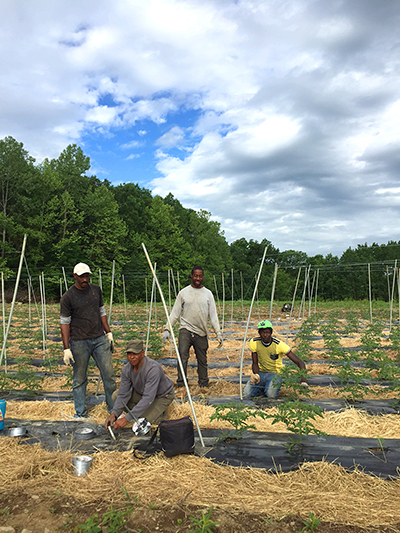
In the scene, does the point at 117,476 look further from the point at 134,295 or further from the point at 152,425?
the point at 134,295

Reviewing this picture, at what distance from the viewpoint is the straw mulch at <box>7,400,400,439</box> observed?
364 centimetres

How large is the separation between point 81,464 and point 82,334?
1538 millimetres

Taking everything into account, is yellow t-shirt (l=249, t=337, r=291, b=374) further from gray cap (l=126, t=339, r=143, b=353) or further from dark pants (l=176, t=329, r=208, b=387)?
gray cap (l=126, t=339, r=143, b=353)

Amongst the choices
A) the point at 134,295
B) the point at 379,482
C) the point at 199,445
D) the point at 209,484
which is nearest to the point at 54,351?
the point at 199,445

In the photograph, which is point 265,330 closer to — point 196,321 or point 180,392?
point 196,321

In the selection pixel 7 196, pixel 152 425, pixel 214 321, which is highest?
pixel 7 196

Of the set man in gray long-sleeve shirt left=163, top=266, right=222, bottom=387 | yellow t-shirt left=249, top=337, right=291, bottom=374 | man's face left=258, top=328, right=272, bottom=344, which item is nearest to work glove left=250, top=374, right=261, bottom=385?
yellow t-shirt left=249, top=337, right=291, bottom=374

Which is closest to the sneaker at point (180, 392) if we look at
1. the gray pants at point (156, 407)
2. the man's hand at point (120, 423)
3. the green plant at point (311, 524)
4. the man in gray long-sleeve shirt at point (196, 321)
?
the man in gray long-sleeve shirt at point (196, 321)

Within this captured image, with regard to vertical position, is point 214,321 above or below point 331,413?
above

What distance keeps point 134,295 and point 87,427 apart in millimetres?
28615

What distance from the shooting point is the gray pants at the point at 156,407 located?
3.84 metres

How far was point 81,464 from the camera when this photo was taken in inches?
116

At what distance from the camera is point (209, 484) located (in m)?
2.73

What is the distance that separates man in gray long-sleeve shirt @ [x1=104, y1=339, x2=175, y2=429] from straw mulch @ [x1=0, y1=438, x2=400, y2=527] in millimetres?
546
